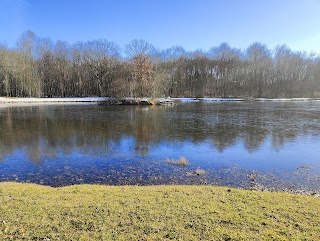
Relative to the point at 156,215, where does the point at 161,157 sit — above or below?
below

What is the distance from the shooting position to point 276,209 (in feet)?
16.1

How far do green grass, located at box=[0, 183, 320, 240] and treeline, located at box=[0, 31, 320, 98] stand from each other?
165 feet

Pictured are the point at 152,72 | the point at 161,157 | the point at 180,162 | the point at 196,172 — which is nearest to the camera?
the point at 196,172

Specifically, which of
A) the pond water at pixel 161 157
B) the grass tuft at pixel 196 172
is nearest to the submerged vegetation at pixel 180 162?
the pond water at pixel 161 157

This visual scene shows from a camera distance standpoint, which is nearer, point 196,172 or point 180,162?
point 196,172

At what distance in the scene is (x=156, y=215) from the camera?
15.0 feet

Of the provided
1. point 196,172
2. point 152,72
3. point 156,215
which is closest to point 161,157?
point 196,172

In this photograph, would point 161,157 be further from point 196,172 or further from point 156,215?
point 156,215

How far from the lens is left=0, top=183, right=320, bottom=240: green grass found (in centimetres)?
391

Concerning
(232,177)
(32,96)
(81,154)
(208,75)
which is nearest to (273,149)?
(232,177)

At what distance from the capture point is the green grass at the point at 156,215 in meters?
3.91

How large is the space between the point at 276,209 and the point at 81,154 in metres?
9.15

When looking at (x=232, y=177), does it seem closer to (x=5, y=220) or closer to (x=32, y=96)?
(x=5, y=220)

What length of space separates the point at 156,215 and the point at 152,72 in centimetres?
5456
